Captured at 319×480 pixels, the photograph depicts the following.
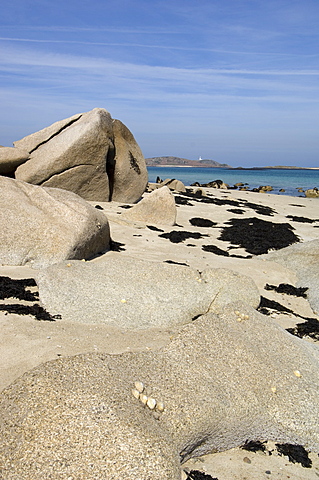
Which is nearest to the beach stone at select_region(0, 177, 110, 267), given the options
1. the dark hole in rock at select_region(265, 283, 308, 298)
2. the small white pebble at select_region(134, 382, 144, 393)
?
the dark hole in rock at select_region(265, 283, 308, 298)

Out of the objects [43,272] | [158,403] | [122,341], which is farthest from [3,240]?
[158,403]

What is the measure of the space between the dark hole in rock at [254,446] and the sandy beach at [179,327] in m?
0.03

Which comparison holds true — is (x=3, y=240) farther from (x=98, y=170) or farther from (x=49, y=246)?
(x=98, y=170)

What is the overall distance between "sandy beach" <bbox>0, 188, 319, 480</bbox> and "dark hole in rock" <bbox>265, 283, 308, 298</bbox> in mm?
101

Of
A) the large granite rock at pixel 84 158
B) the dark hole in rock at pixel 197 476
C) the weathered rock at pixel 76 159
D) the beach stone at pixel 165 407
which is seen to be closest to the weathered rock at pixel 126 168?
the large granite rock at pixel 84 158

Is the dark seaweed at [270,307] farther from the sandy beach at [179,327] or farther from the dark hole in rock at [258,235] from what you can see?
the dark hole in rock at [258,235]

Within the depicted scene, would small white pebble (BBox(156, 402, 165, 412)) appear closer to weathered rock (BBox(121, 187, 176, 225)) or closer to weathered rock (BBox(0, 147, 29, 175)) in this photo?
weathered rock (BBox(121, 187, 176, 225))

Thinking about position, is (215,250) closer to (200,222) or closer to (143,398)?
(200,222)

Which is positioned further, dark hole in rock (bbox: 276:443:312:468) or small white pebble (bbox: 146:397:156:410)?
dark hole in rock (bbox: 276:443:312:468)

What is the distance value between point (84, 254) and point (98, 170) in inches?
290

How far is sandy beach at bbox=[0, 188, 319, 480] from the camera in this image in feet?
13.1

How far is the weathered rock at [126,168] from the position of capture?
54.3ft

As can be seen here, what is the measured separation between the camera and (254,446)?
4203mm

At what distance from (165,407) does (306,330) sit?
397 centimetres
